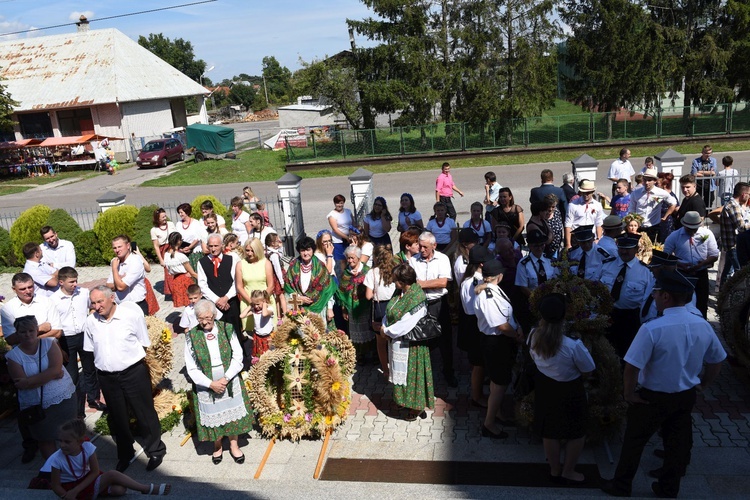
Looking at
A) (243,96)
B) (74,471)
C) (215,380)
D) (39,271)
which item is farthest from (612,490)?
(243,96)

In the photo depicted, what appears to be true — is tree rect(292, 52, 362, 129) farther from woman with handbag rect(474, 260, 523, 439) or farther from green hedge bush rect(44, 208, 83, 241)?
woman with handbag rect(474, 260, 523, 439)

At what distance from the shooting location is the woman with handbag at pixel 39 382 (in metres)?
5.40

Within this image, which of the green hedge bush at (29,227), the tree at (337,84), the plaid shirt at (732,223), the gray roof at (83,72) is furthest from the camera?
the gray roof at (83,72)

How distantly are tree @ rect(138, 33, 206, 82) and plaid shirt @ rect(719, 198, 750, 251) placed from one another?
3261 inches

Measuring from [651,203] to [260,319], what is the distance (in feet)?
19.6

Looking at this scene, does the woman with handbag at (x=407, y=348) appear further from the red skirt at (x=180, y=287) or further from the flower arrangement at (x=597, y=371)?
the red skirt at (x=180, y=287)

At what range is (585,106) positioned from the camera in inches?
1061

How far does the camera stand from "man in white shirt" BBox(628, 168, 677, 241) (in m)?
9.20

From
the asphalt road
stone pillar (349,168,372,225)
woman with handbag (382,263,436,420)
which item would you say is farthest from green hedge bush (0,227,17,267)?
woman with handbag (382,263,436,420)

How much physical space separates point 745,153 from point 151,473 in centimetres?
2381

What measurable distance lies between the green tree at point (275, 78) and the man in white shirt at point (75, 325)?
7402 cm

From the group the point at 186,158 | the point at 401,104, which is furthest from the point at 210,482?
the point at 186,158

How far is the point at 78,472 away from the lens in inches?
187

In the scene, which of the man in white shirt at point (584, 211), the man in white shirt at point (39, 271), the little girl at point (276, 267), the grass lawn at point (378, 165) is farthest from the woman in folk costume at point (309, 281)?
the grass lawn at point (378, 165)
